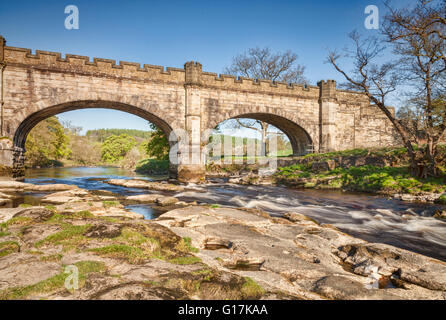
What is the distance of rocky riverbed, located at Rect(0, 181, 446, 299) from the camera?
104 inches

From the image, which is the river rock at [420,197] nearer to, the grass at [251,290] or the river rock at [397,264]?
the river rock at [397,264]

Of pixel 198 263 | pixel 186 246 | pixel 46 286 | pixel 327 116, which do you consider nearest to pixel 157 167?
pixel 327 116

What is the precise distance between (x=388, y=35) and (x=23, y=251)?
14539mm

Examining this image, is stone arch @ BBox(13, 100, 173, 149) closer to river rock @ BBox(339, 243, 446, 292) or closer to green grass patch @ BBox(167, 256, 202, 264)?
green grass patch @ BBox(167, 256, 202, 264)

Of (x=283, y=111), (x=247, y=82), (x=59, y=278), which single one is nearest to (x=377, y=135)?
(x=283, y=111)

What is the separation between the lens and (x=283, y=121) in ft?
67.8

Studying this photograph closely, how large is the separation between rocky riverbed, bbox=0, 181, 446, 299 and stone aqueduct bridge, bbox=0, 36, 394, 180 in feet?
33.1

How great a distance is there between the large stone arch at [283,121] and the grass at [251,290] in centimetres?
1520

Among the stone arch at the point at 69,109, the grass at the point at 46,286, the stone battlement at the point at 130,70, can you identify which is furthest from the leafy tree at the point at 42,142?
the grass at the point at 46,286

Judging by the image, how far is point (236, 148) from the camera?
131 ft

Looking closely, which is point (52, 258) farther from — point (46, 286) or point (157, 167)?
point (157, 167)

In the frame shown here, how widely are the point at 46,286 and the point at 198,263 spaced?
1770 millimetres

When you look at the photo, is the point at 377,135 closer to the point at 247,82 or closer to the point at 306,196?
the point at 247,82

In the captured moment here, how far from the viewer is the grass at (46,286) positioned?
2.32 meters
